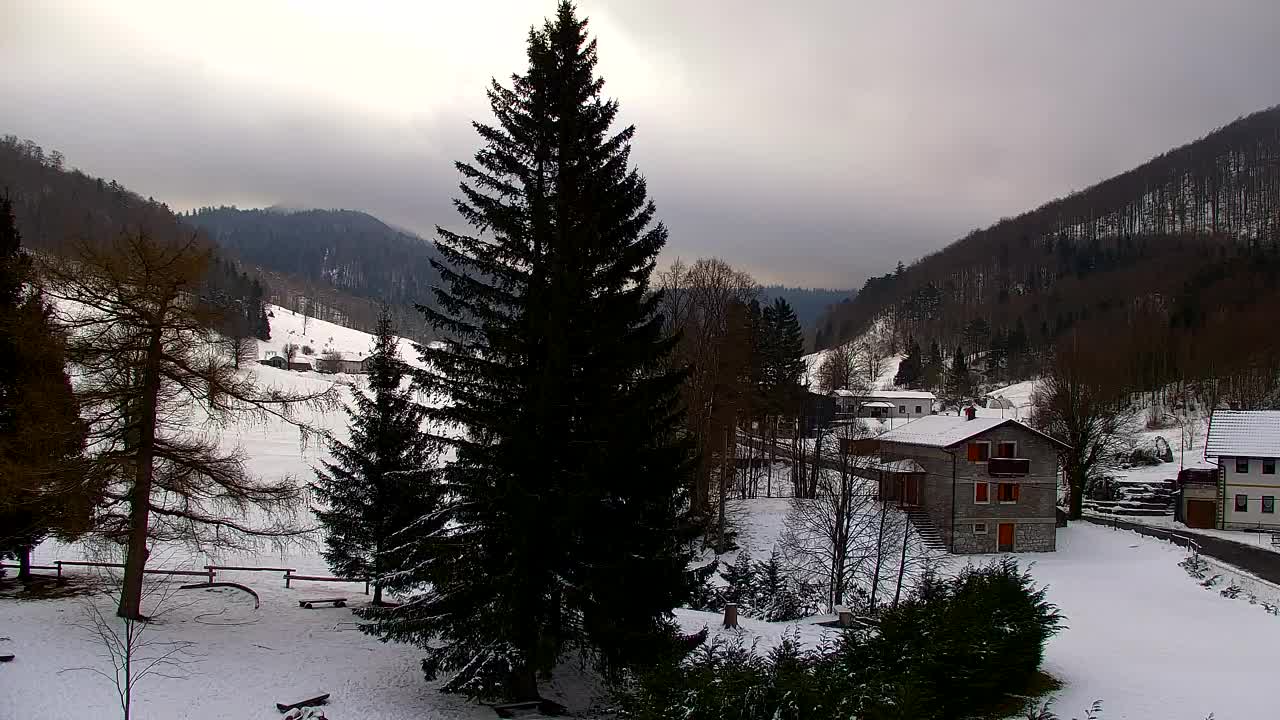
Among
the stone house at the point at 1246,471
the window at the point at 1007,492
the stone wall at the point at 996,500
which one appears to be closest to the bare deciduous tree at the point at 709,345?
the stone wall at the point at 996,500

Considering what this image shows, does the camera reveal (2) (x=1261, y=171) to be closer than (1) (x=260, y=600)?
No

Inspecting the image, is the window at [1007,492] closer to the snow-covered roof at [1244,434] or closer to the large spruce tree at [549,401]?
the snow-covered roof at [1244,434]

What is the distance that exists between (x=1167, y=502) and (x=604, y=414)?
51244 millimetres

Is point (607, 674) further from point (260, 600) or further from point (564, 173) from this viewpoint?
point (260, 600)

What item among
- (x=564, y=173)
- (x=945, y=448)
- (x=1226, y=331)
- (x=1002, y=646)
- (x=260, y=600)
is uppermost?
(x=1226, y=331)

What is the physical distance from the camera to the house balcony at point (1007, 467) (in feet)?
119

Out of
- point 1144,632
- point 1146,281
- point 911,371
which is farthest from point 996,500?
point 1146,281

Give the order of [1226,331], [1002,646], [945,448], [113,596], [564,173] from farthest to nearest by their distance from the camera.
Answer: [1226,331], [945,448], [113,596], [564,173], [1002,646]

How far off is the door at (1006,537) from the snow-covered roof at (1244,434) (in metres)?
14.5

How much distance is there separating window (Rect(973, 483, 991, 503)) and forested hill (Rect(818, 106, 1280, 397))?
48.6 meters

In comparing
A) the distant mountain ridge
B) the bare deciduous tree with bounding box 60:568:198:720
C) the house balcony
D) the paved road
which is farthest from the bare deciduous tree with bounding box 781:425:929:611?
the distant mountain ridge

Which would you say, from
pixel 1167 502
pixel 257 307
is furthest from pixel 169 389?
pixel 257 307

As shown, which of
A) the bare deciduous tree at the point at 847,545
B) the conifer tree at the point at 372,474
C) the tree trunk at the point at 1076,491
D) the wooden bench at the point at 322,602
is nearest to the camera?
the wooden bench at the point at 322,602

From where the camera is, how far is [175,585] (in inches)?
790
